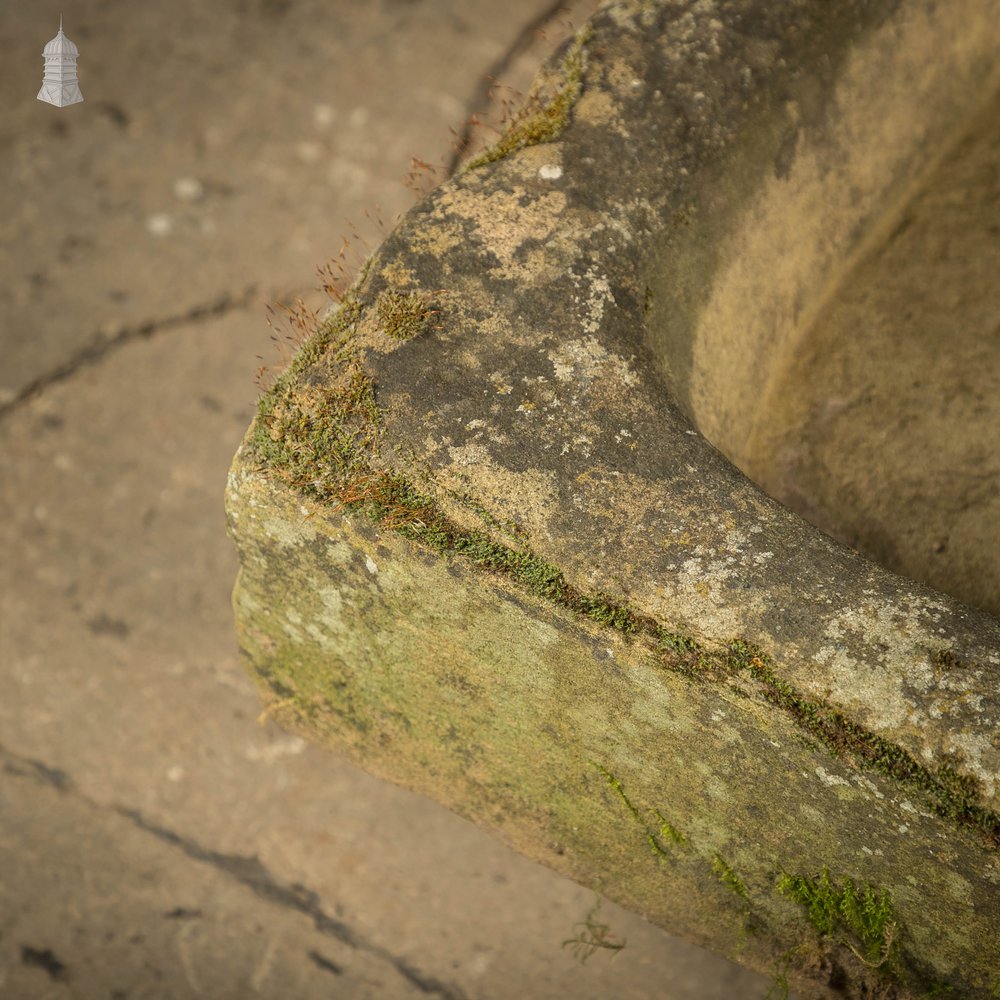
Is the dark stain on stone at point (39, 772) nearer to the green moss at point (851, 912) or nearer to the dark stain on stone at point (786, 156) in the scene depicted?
the green moss at point (851, 912)

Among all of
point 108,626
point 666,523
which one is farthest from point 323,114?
point 666,523

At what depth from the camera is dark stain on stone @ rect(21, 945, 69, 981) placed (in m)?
2.70

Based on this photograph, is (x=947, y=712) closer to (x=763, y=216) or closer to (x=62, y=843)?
(x=763, y=216)

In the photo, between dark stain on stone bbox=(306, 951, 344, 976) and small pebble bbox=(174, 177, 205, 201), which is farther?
small pebble bbox=(174, 177, 205, 201)

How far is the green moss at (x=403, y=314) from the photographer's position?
6.11 feet

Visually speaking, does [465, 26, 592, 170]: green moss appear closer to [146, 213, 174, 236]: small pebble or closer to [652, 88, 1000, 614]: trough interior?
[652, 88, 1000, 614]: trough interior

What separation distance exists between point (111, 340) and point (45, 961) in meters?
1.98

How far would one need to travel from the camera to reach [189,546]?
3.29m

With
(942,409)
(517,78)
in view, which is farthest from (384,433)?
(517,78)

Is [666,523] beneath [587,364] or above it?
beneath

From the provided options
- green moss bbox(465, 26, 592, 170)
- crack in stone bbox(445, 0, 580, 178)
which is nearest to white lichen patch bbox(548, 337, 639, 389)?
green moss bbox(465, 26, 592, 170)

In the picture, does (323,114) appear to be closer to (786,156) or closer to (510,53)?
(510,53)

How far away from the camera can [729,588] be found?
1.63 meters

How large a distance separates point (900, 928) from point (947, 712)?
1.72 feet
